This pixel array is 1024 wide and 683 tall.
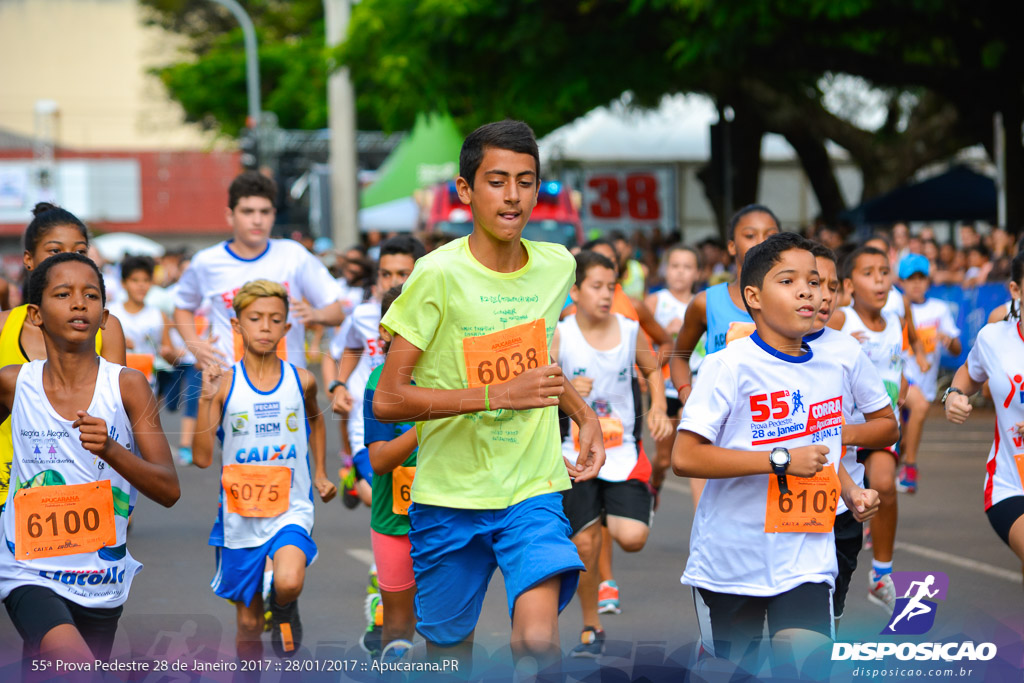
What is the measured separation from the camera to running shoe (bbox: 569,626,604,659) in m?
5.73

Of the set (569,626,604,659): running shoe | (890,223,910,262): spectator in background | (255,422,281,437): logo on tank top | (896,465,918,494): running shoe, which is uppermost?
(890,223,910,262): spectator in background

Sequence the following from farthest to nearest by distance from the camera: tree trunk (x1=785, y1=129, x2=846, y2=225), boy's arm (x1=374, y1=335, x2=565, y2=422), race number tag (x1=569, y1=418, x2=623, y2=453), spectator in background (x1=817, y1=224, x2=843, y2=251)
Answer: tree trunk (x1=785, y1=129, x2=846, y2=225) → spectator in background (x1=817, y1=224, x2=843, y2=251) → race number tag (x1=569, y1=418, x2=623, y2=453) → boy's arm (x1=374, y1=335, x2=565, y2=422)

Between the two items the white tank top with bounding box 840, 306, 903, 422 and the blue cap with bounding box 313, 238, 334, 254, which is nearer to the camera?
the white tank top with bounding box 840, 306, 903, 422

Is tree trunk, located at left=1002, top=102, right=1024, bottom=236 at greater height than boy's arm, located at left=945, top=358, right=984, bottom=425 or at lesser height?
greater

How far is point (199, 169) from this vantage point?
54.6m

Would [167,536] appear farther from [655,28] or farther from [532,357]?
[655,28]

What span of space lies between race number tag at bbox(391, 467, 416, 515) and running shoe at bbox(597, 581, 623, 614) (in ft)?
5.04

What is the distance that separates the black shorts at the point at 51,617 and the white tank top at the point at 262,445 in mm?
1175

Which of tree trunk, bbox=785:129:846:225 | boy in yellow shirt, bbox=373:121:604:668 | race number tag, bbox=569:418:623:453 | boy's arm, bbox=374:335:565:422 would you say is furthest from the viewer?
tree trunk, bbox=785:129:846:225

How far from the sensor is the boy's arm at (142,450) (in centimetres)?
393

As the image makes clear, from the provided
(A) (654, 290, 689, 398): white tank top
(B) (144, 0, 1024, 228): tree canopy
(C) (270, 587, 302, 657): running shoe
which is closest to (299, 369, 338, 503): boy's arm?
(C) (270, 587, 302, 657): running shoe

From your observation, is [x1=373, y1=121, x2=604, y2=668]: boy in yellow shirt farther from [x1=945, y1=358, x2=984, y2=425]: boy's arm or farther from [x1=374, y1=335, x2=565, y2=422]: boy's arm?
[x1=945, y1=358, x2=984, y2=425]: boy's arm

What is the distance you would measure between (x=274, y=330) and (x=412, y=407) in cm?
198

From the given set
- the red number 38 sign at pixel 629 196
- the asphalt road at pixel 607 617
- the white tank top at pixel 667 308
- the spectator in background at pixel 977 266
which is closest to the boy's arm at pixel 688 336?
the asphalt road at pixel 607 617
